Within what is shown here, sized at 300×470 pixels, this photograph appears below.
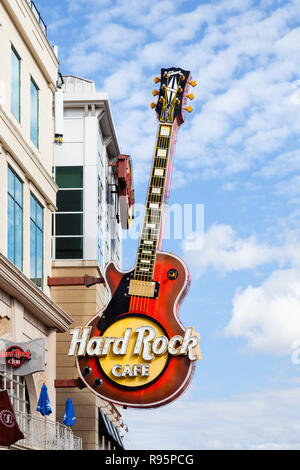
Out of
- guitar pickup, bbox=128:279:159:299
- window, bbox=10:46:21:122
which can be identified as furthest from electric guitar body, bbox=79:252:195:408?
window, bbox=10:46:21:122

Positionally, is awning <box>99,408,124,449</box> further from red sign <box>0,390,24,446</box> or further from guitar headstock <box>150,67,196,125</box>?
red sign <box>0,390,24,446</box>

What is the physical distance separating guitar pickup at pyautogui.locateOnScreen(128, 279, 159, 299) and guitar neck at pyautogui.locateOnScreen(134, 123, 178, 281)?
20cm

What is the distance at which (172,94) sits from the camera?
38188 millimetres

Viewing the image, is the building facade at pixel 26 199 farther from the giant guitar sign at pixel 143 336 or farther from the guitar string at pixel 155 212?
the guitar string at pixel 155 212

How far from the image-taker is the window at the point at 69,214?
41938 mm

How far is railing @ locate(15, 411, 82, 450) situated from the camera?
26531 millimetres

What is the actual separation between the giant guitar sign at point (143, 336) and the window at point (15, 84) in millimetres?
7568

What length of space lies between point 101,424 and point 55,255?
847 centimetres

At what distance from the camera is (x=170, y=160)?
3644 centimetres

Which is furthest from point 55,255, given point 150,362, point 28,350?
point 28,350

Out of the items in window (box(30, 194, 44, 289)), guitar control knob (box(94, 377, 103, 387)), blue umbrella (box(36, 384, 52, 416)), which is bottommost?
blue umbrella (box(36, 384, 52, 416))

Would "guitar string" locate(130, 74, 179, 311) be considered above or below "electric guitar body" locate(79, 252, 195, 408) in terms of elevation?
above
